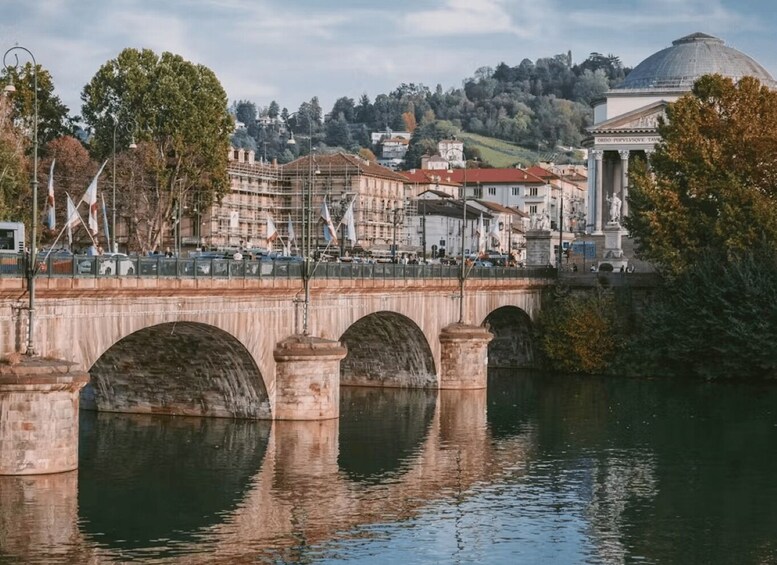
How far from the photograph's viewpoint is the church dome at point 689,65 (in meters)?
132

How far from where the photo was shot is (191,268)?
44938 mm

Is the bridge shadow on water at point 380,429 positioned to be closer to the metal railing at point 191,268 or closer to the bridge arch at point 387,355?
the bridge arch at point 387,355

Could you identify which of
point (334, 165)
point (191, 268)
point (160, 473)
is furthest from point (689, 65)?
point (160, 473)

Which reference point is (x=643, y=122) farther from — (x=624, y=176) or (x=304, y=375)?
(x=304, y=375)

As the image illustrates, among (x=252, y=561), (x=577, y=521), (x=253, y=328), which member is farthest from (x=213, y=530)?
(x=253, y=328)

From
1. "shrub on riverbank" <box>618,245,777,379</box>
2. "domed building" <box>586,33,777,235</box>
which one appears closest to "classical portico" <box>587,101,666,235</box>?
"domed building" <box>586,33,777,235</box>

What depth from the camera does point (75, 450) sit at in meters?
38.6

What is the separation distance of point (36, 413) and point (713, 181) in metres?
50.5

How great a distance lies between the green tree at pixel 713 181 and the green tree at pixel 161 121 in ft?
94.4

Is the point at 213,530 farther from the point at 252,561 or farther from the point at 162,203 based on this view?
the point at 162,203

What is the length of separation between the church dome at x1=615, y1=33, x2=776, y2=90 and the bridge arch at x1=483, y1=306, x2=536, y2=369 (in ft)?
180

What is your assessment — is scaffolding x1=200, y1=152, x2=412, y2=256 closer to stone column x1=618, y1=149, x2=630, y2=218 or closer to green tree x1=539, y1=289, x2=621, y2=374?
stone column x1=618, y1=149, x2=630, y2=218

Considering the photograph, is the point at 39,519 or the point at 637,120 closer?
the point at 39,519

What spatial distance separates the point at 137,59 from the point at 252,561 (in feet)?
210
